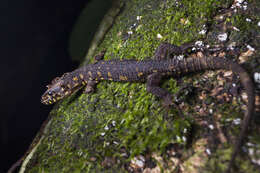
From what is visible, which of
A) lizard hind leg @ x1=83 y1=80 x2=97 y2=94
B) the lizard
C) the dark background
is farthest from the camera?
the dark background

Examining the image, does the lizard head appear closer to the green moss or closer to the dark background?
the green moss

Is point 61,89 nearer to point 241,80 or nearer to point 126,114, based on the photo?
Result: point 126,114

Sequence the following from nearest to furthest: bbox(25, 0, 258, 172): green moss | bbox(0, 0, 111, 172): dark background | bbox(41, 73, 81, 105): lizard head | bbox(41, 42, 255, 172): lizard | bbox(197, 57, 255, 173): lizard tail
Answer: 1. bbox(197, 57, 255, 173): lizard tail
2. bbox(41, 42, 255, 172): lizard
3. bbox(25, 0, 258, 172): green moss
4. bbox(41, 73, 81, 105): lizard head
5. bbox(0, 0, 111, 172): dark background

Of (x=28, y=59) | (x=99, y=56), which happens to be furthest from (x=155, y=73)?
(x=28, y=59)

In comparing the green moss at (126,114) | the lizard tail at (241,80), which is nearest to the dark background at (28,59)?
the green moss at (126,114)

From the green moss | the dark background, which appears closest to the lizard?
the green moss

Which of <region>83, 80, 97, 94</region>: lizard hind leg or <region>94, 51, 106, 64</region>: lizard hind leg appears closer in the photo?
<region>83, 80, 97, 94</region>: lizard hind leg

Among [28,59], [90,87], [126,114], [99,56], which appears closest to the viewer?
[126,114]
